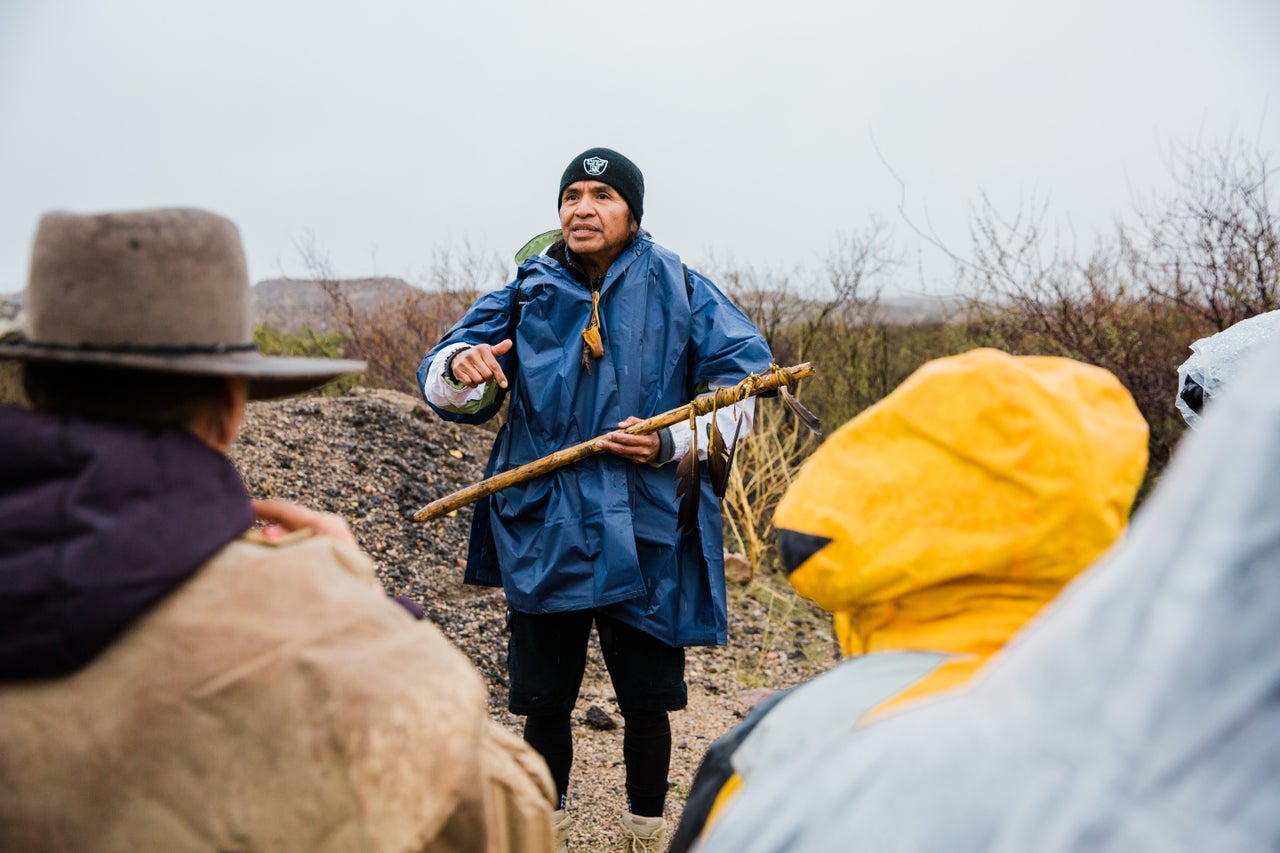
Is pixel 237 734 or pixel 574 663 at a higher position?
pixel 237 734

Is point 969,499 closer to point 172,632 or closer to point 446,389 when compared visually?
point 172,632

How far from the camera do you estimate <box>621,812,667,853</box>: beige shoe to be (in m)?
2.98

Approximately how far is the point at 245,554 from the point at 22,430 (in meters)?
0.26

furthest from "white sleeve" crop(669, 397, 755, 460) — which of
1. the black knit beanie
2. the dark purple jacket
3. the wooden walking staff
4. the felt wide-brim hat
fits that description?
the dark purple jacket

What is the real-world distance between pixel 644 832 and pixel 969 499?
222 centimetres

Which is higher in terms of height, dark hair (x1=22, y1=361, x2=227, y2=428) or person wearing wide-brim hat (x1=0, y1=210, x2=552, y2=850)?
dark hair (x1=22, y1=361, x2=227, y2=428)

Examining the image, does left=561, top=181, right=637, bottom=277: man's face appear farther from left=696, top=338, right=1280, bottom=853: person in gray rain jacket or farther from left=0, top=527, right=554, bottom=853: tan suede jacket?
left=696, top=338, right=1280, bottom=853: person in gray rain jacket

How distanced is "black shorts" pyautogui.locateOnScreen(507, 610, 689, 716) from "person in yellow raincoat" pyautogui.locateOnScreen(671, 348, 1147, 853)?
1.64 metres

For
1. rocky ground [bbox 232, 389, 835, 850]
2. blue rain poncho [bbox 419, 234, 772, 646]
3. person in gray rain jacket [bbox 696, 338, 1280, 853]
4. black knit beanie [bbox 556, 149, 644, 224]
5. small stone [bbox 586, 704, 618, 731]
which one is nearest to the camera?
person in gray rain jacket [bbox 696, 338, 1280, 853]

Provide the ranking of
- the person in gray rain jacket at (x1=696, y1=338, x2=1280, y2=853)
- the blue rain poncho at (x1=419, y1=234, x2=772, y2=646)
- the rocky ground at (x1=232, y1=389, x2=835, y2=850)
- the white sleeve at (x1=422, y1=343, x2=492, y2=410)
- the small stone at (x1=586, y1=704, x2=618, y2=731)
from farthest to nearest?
the small stone at (x1=586, y1=704, x2=618, y2=731) < the rocky ground at (x1=232, y1=389, x2=835, y2=850) < the white sleeve at (x1=422, y1=343, x2=492, y2=410) < the blue rain poncho at (x1=419, y1=234, x2=772, y2=646) < the person in gray rain jacket at (x1=696, y1=338, x2=1280, y2=853)

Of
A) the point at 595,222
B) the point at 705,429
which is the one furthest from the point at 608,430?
the point at 595,222

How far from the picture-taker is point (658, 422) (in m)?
2.77

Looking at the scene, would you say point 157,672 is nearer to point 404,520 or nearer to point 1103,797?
point 1103,797

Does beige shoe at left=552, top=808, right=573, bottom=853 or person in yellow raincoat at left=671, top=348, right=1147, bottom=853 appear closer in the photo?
person in yellow raincoat at left=671, top=348, right=1147, bottom=853
